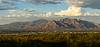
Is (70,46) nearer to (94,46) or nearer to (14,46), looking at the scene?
(94,46)

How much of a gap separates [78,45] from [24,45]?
6.21 meters

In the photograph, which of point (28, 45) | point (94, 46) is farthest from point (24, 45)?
point (94, 46)

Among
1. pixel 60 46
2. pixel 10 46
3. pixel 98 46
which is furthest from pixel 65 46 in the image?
pixel 10 46

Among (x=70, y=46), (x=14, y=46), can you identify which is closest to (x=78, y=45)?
(x=70, y=46)

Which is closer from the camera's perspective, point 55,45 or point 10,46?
point 10,46

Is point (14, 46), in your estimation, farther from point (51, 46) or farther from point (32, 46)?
point (51, 46)

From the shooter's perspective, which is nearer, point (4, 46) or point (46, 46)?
point (4, 46)

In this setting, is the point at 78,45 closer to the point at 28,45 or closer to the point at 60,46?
the point at 60,46

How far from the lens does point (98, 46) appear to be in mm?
39250

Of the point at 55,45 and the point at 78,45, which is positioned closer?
the point at 78,45

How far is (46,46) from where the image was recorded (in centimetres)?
4112

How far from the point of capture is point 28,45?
130 ft

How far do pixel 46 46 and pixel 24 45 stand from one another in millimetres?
2958

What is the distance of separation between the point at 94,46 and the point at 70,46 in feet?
9.43
